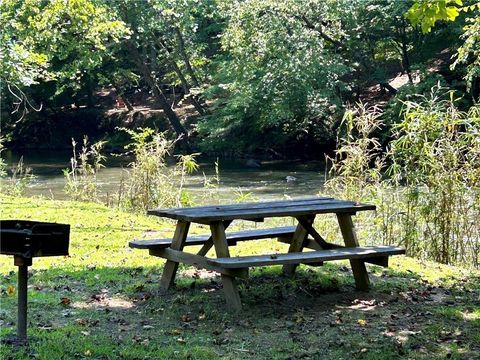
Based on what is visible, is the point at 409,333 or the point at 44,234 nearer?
the point at 44,234

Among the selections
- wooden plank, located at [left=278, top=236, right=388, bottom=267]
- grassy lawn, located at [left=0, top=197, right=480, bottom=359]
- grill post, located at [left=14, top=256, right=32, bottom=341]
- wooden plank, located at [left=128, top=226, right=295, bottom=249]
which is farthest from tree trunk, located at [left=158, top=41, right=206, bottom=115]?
grill post, located at [left=14, top=256, right=32, bottom=341]

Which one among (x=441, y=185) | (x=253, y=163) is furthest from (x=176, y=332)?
(x=253, y=163)

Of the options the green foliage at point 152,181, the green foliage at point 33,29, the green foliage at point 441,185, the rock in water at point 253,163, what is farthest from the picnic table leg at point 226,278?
the rock in water at point 253,163

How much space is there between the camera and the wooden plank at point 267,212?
564 cm

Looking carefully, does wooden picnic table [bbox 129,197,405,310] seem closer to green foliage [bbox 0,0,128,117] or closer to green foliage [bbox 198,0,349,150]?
green foliage [bbox 0,0,128,117]

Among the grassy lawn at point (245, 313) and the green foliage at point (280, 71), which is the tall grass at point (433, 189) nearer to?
the grassy lawn at point (245, 313)

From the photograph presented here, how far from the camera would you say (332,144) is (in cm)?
2856

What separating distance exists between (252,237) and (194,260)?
90cm

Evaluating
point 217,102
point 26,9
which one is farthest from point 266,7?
point 26,9

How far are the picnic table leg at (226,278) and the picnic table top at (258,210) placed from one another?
0.36ft

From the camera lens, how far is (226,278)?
5734mm

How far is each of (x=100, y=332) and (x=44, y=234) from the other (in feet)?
3.16

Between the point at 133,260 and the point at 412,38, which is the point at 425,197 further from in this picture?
the point at 412,38

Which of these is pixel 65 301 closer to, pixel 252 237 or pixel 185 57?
pixel 252 237
